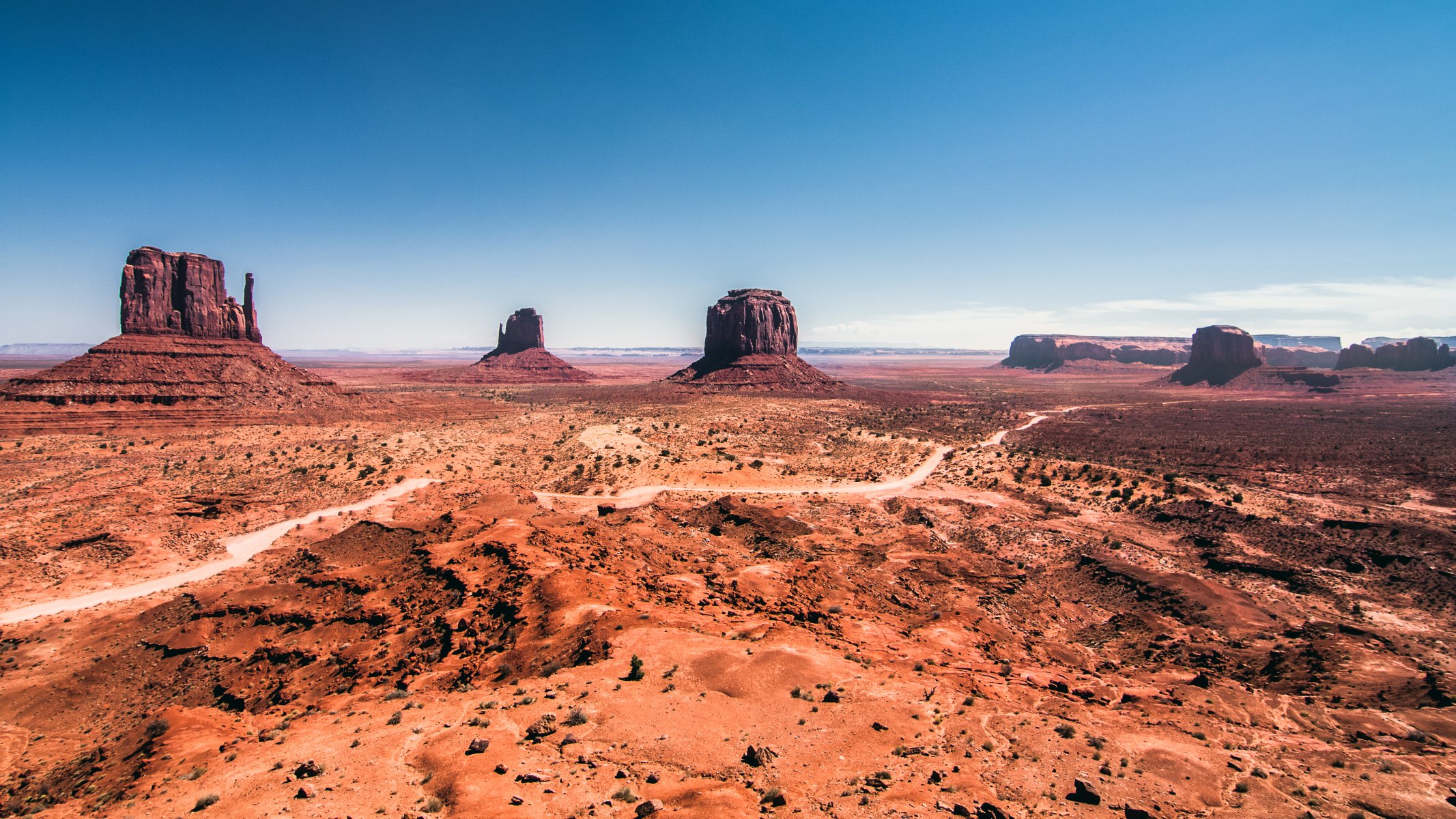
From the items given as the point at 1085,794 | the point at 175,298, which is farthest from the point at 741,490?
the point at 175,298

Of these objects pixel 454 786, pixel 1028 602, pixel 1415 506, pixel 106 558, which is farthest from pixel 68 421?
pixel 1415 506

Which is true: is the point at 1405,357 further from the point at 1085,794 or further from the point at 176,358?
the point at 176,358

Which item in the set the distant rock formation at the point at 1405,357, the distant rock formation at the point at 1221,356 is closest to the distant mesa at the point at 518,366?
the distant rock formation at the point at 1221,356

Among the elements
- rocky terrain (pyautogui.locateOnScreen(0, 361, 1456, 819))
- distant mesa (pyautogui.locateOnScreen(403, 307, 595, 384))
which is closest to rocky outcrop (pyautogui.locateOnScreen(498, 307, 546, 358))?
distant mesa (pyautogui.locateOnScreen(403, 307, 595, 384))

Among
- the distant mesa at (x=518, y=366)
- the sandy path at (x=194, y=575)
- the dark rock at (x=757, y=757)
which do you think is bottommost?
the sandy path at (x=194, y=575)

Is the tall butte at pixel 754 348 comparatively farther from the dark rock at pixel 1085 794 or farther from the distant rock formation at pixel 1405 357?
the distant rock formation at pixel 1405 357

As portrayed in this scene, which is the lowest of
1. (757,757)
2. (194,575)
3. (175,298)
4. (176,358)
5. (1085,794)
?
(194,575)

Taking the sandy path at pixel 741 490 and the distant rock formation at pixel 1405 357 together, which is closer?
the sandy path at pixel 741 490
